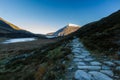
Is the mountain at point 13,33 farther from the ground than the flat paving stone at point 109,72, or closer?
farther from the ground

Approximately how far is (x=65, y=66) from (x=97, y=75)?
186 centimetres

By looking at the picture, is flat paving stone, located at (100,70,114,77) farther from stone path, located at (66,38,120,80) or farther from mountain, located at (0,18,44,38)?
mountain, located at (0,18,44,38)

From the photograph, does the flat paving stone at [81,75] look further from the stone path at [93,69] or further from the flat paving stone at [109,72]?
the flat paving stone at [109,72]

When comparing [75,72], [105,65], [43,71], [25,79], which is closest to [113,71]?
[105,65]

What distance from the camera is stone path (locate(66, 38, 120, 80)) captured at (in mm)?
6311

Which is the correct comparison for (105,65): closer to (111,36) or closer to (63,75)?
(63,75)

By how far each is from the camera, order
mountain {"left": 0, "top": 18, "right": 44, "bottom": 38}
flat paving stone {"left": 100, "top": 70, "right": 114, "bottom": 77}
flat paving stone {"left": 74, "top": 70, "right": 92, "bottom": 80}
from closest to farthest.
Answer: flat paving stone {"left": 74, "top": 70, "right": 92, "bottom": 80} < flat paving stone {"left": 100, "top": 70, "right": 114, "bottom": 77} < mountain {"left": 0, "top": 18, "right": 44, "bottom": 38}

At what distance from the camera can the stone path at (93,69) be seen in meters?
6.31

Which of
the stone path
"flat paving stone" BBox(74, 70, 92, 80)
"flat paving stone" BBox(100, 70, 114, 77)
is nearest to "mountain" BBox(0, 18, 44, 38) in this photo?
the stone path

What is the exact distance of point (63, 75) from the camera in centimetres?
680

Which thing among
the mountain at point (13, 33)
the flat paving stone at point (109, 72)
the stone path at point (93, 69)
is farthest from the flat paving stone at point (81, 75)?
the mountain at point (13, 33)

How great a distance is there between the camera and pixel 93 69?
23.0 feet

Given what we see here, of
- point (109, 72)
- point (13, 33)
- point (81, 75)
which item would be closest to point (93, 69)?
point (109, 72)

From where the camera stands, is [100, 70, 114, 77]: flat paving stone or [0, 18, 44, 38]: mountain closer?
[100, 70, 114, 77]: flat paving stone
